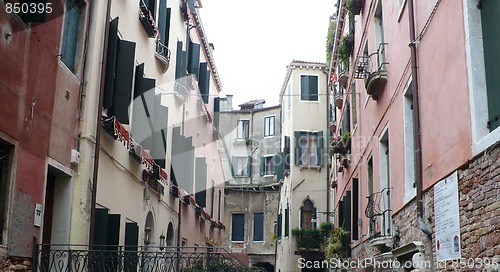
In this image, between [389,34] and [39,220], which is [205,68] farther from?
[39,220]

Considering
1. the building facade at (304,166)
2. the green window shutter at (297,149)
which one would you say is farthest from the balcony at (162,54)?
the green window shutter at (297,149)

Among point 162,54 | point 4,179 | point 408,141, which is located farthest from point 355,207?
point 4,179

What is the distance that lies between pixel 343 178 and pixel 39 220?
43.9ft

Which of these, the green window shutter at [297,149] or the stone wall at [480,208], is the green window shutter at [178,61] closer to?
the stone wall at [480,208]

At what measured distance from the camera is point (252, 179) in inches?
1393

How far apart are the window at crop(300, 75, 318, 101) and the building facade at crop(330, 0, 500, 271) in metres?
15.0

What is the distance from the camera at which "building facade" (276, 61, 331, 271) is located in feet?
93.6

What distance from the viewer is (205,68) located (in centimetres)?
2316

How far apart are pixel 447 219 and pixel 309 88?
23.2 meters

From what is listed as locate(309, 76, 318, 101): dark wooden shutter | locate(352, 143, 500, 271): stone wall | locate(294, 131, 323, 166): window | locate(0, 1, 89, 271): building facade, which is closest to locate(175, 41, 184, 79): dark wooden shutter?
locate(0, 1, 89, 271): building facade

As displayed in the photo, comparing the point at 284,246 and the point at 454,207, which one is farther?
the point at 284,246

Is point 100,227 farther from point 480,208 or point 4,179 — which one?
point 480,208

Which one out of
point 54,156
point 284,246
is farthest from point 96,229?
point 284,246

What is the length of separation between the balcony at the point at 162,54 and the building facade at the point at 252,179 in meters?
17.7
